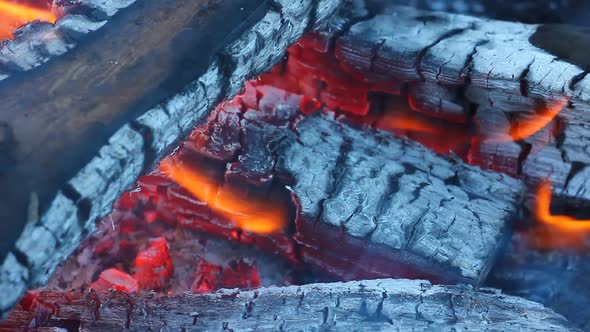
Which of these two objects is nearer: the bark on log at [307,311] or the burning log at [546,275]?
the bark on log at [307,311]

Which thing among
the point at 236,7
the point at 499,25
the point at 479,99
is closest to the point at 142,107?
the point at 236,7

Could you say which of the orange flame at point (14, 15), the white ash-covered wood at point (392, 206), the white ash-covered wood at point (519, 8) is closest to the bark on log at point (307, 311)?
the white ash-covered wood at point (392, 206)

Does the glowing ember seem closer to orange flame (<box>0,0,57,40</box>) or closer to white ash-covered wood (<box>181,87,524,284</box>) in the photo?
white ash-covered wood (<box>181,87,524,284</box>)

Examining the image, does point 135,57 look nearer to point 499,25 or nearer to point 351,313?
point 351,313

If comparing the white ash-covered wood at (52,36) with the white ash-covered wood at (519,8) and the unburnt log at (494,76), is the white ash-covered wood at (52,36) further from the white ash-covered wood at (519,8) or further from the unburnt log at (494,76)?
the white ash-covered wood at (519,8)

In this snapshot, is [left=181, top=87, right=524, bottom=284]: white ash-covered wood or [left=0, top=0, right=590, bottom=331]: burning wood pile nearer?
[left=0, top=0, right=590, bottom=331]: burning wood pile

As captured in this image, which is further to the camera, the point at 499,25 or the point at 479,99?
the point at 499,25

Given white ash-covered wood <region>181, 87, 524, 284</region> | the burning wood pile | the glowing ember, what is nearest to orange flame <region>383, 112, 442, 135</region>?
the burning wood pile
